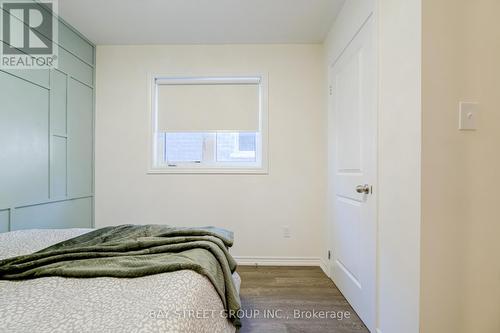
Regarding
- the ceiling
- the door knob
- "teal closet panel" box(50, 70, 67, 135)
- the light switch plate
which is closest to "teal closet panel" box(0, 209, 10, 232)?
"teal closet panel" box(50, 70, 67, 135)

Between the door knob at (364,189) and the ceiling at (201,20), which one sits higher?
the ceiling at (201,20)

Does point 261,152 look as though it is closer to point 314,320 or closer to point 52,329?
point 314,320

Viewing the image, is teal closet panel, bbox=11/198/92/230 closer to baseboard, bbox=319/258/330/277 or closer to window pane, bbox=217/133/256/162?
window pane, bbox=217/133/256/162

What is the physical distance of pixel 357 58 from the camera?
1.90 meters

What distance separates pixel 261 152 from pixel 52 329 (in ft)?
7.70

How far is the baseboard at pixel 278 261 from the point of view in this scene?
9.12ft

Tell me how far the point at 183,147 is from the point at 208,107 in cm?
55

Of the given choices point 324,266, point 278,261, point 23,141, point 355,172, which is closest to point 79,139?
point 23,141

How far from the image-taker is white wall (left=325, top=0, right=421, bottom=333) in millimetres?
1183

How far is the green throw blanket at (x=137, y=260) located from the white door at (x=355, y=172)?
0.94 m

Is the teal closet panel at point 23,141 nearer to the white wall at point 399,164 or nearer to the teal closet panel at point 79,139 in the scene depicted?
the teal closet panel at point 79,139

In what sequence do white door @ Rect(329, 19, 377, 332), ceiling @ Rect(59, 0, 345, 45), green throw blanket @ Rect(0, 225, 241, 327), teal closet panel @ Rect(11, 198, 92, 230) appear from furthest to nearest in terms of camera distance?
ceiling @ Rect(59, 0, 345, 45) → teal closet panel @ Rect(11, 198, 92, 230) → white door @ Rect(329, 19, 377, 332) → green throw blanket @ Rect(0, 225, 241, 327)

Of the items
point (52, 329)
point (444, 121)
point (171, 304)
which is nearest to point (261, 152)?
point (444, 121)

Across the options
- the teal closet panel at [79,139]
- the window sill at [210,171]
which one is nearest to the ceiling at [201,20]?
the teal closet panel at [79,139]
